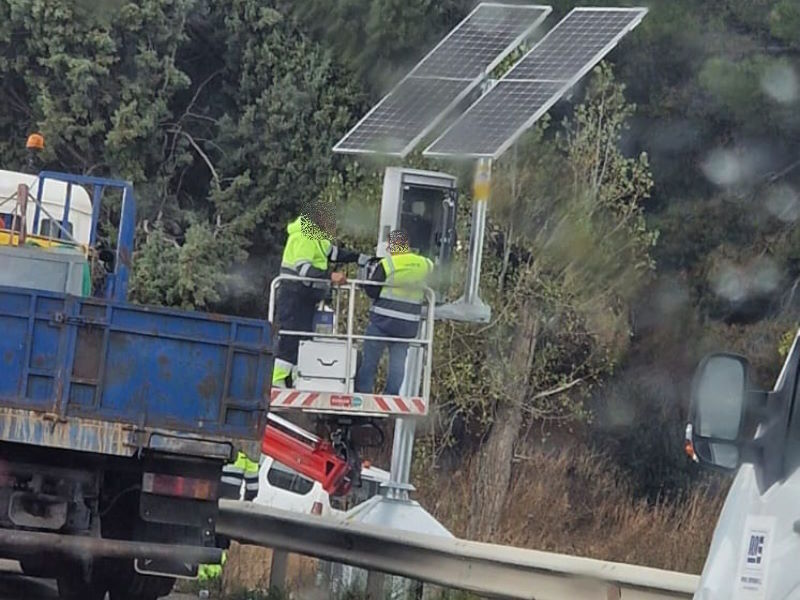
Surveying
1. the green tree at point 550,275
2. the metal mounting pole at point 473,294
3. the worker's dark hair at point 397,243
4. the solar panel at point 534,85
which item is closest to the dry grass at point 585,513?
the green tree at point 550,275

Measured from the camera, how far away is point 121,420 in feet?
29.8

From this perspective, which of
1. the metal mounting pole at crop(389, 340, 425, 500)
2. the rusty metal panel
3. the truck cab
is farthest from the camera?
the metal mounting pole at crop(389, 340, 425, 500)

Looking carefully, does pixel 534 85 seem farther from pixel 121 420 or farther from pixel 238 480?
pixel 121 420

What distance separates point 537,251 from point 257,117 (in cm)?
756

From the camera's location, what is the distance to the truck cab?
171 inches

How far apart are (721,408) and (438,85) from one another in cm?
1167

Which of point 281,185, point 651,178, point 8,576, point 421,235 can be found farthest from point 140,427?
point 281,185

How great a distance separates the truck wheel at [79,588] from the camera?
33.5 ft

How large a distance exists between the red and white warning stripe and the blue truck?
2738mm

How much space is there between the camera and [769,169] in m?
23.0

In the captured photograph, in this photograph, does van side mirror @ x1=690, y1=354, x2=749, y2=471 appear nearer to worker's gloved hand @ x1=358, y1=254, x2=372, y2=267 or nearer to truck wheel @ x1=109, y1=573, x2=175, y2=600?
truck wheel @ x1=109, y1=573, x2=175, y2=600

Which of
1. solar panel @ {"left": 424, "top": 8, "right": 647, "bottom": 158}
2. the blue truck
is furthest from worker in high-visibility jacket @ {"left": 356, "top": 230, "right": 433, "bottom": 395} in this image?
the blue truck

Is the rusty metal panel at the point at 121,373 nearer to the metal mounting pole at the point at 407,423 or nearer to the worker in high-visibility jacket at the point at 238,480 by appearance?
the worker in high-visibility jacket at the point at 238,480

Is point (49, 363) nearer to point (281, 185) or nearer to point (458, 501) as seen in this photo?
point (458, 501)
